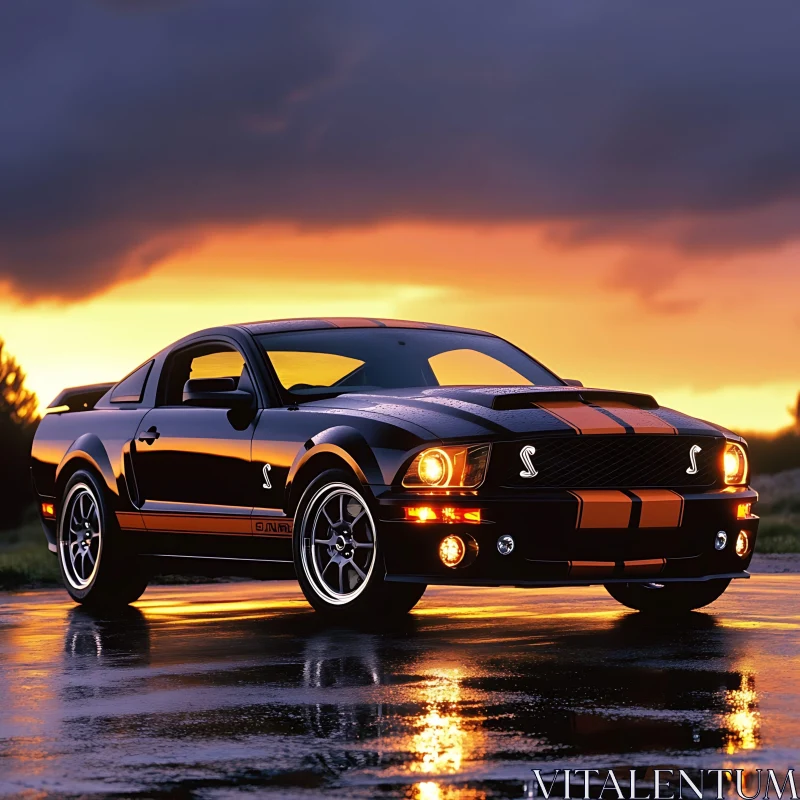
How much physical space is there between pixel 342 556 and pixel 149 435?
2.12m

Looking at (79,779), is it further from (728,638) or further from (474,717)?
(728,638)

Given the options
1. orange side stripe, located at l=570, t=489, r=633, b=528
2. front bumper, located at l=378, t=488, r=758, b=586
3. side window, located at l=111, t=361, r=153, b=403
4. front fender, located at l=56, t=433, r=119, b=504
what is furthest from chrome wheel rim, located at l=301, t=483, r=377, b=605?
side window, located at l=111, t=361, r=153, b=403

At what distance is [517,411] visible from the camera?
8789 millimetres

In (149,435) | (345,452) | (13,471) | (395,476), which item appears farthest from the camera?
(13,471)

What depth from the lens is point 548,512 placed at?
8430mm

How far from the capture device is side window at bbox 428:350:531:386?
1016 cm

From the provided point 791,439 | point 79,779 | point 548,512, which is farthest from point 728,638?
point 791,439

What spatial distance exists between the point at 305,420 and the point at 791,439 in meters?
111

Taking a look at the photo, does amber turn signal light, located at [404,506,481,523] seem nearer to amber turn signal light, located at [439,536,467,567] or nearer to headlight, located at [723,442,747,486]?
amber turn signal light, located at [439,536,467,567]

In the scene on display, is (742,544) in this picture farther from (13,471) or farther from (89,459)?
(13,471)

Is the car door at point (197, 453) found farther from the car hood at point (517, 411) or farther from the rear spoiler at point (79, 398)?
the rear spoiler at point (79, 398)

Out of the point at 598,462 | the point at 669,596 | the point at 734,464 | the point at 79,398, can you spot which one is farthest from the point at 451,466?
the point at 79,398

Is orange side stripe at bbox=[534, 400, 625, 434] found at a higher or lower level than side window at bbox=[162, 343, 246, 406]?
lower

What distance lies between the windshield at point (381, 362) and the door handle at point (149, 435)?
931 mm
